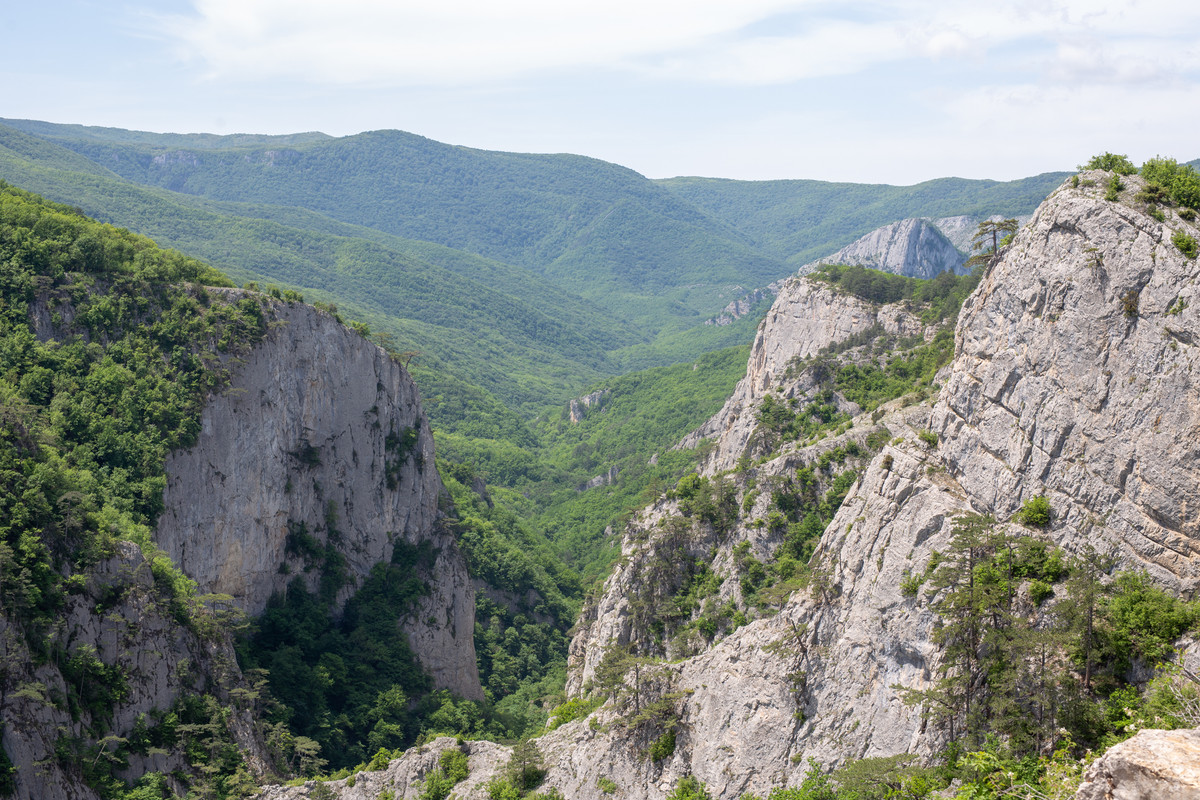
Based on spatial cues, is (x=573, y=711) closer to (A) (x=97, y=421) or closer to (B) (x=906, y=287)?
(A) (x=97, y=421)

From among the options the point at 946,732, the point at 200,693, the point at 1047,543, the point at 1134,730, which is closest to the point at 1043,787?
the point at 1134,730

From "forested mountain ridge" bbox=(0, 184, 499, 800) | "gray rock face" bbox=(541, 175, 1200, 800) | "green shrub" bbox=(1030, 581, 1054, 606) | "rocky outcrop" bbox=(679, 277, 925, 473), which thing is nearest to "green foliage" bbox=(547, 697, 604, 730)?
"gray rock face" bbox=(541, 175, 1200, 800)

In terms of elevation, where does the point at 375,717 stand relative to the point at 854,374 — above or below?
below

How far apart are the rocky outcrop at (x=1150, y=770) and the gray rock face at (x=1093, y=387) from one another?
40.9 ft

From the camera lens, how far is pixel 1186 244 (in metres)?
26.9

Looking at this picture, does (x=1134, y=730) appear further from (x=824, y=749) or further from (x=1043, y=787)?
(x=824, y=749)

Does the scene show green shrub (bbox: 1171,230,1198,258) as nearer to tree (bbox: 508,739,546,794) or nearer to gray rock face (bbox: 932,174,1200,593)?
gray rock face (bbox: 932,174,1200,593)

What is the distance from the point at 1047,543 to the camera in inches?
1144

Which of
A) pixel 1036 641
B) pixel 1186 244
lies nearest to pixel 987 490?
pixel 1036 641

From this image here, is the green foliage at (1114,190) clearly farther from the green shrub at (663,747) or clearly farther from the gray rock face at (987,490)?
the green shrub at (663,747)

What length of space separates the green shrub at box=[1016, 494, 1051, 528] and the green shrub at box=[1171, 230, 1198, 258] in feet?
29.8

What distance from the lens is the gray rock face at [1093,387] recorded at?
85.9 ft

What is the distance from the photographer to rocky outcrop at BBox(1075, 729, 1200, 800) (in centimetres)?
1444

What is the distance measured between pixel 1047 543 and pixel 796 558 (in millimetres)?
28059
